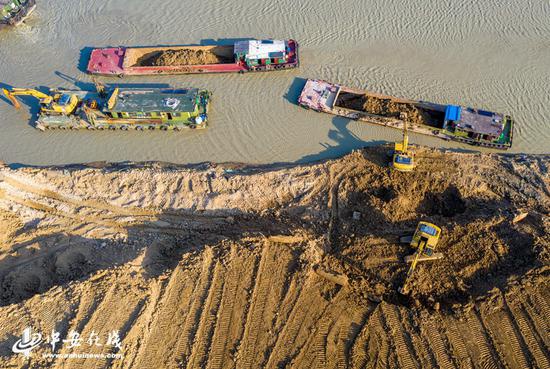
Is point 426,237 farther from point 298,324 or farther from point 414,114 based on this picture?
point 414,114

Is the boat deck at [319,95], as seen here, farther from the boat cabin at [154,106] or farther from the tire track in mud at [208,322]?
the tire track in mud at [208,322]

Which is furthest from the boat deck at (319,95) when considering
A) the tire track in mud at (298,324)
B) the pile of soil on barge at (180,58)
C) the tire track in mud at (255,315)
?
the tire track in mud at (298,324)

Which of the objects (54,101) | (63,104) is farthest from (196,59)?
(54,101)

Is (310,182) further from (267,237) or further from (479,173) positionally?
(479,173)

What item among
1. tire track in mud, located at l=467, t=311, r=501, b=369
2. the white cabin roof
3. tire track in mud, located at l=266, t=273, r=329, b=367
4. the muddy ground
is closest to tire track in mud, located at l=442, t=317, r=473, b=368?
the muddy ground

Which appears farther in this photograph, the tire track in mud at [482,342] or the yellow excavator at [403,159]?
the yellow excavator at [403,159]

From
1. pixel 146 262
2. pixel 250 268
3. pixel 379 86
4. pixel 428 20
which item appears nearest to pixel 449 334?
pixel 250 268

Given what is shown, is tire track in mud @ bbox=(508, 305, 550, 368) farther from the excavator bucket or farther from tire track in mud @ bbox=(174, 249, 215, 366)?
the excavator bucket
